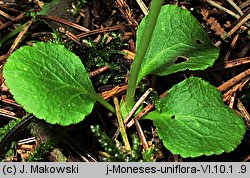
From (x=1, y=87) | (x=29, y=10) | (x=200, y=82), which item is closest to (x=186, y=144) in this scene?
(x=200, y=82)

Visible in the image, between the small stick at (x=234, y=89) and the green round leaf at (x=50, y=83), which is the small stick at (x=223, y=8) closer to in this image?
the small stick at (x=234, y=89)

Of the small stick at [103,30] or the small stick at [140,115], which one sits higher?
the small stick at [103,30]

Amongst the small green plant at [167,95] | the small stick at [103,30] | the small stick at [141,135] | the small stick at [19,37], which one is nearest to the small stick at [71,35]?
the small stick at [103,30]

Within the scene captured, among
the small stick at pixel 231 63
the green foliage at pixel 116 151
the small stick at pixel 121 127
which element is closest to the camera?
the green foliage at pixel 116 151

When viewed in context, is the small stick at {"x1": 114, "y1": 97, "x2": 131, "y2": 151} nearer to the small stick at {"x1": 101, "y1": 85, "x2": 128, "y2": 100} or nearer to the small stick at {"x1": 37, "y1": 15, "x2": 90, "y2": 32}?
the small stick at {"x1": 101, "y1": 85, "x2": 128, "y2": 100}

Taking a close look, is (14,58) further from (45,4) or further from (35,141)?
(45,4)

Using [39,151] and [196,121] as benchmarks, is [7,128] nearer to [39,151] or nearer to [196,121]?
[39,151]

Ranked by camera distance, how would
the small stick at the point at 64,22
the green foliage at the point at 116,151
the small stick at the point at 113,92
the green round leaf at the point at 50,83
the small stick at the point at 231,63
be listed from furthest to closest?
1. the small stick at the point at 64,22
2. the small stick at the point at 231,63
3. the small stick at the point at 113,92
4. the green round leaf at the point at 50,83
5. the green foliage at the point at 116,151

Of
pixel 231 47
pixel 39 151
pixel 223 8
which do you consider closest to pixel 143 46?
pixel 39 151

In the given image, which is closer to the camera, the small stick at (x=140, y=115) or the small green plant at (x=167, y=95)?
the small green plant at (x=167, y=95)
